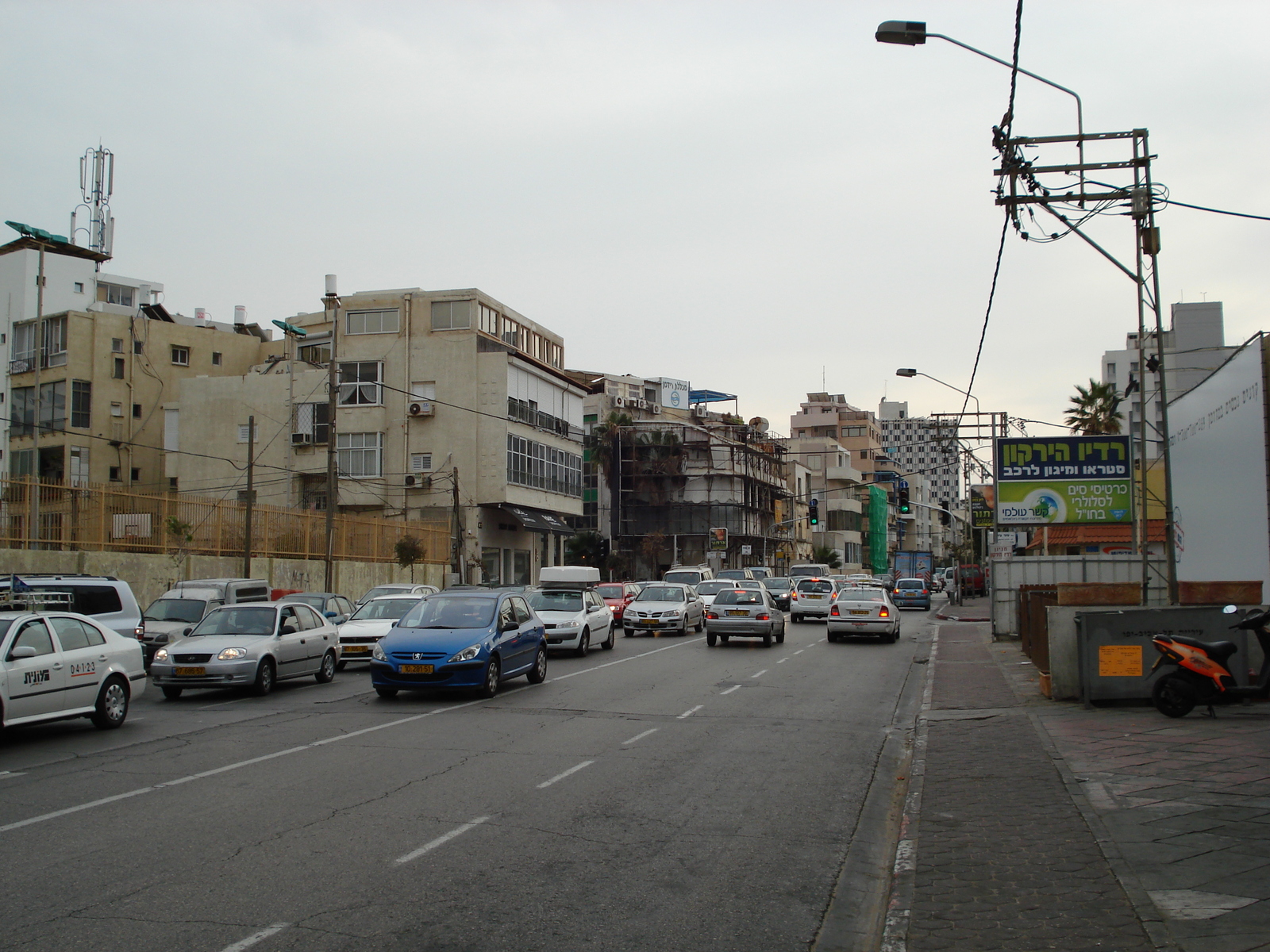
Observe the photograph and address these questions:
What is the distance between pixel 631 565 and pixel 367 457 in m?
33.5

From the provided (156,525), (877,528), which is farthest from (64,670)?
(877,528)

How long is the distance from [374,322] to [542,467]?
11.6 meters

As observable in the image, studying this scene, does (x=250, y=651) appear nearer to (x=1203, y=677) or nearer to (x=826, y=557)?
(x=1203, y=677)

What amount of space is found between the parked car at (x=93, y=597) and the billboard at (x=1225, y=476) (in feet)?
62.0

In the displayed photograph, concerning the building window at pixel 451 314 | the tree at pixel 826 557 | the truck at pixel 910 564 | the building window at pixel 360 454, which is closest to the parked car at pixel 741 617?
the building window at pixel 360 454

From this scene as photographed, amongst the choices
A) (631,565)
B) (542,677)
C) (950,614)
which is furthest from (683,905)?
(631,565)

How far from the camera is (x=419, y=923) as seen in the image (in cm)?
588

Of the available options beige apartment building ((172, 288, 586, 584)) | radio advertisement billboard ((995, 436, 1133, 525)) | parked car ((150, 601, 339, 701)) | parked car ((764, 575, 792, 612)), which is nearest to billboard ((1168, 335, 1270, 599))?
radio advertisement billboard ((995, 436, 1133, 525))

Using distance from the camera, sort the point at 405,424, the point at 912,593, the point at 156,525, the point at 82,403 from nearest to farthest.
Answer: the point at 156,525, the point at 405,424, the point at 912,593, the point at 82,403

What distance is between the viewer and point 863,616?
30156 mm

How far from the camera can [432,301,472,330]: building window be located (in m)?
55.7

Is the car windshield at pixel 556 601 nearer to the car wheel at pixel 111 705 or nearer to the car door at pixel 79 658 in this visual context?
the car wheel at pixel 111 705

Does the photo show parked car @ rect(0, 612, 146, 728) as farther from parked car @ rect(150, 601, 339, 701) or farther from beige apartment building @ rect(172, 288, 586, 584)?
beige apartment building @ rect(172, 288, 586, 584)

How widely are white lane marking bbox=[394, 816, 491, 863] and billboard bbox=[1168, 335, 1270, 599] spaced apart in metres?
15.5
